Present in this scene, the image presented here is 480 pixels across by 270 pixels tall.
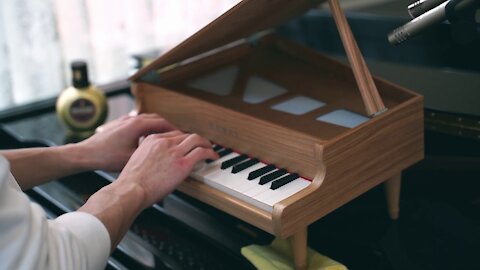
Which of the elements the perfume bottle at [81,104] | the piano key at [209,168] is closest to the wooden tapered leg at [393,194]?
the piano key at [209,168]

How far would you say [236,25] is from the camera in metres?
1.37

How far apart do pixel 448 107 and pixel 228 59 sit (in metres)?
0.52

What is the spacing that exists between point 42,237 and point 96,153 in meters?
0.46

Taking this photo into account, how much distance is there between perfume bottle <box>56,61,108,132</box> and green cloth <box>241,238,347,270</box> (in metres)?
0.60

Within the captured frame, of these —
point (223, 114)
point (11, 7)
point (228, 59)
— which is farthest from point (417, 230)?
point (11, 7)

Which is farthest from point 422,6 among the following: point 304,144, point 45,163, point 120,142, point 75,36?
point 75,36

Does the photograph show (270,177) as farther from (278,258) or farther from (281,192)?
(278,258)

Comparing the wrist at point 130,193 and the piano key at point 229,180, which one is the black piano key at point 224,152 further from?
the wrist at point 130,193

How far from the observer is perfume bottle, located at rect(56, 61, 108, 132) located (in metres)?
1.70

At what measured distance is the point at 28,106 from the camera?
190 cm

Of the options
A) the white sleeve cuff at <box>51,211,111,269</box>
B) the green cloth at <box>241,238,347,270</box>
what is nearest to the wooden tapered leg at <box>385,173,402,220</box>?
the green cloth at <box>241,238,347,270</box>

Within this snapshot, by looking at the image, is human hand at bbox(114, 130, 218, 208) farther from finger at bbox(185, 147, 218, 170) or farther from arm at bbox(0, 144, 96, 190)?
arm at bbox(0, 144, 96, 190)

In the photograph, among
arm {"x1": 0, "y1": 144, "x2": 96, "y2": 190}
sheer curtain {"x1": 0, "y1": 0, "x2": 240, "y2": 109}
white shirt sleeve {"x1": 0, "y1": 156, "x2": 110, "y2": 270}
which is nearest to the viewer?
white shirt sleeve {"x1": 0, "y1": 156, "x2": 110, "y2": 270}

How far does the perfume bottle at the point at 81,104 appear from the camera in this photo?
170 centimetres
